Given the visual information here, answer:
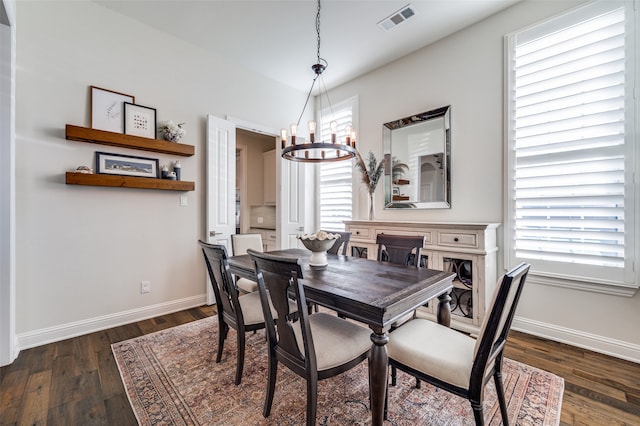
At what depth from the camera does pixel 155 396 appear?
1.72m

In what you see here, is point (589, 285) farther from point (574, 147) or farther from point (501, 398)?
point (501, 398)

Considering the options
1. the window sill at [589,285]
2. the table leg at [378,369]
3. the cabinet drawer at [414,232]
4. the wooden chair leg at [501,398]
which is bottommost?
the wooden chair leg at [501,398]

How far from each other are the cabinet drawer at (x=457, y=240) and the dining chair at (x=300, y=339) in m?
1.58

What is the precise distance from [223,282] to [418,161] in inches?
105

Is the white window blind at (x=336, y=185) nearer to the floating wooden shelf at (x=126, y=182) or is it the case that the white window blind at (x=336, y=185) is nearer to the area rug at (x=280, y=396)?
the floating wooden shelf at (x=126, y=182)

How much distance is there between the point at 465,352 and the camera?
135cm

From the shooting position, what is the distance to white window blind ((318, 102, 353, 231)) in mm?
4246

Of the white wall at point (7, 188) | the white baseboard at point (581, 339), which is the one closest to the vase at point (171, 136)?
the white wall at point (7, 188)

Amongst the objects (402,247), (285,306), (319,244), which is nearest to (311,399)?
(285,306)

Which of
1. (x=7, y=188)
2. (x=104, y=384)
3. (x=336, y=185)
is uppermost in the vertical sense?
(x=336, y=185)

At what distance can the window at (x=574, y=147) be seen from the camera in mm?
2154

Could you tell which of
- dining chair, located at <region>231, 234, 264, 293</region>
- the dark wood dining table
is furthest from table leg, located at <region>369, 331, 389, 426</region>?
dining chair, located at <region>231, 234, 264, 293</region>

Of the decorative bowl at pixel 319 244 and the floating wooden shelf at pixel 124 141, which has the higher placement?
the floating wooden shelf at pixel 124 141

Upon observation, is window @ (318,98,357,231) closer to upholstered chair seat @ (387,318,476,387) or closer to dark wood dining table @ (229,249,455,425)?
dark wood dining table @ (229,249,455,425)
